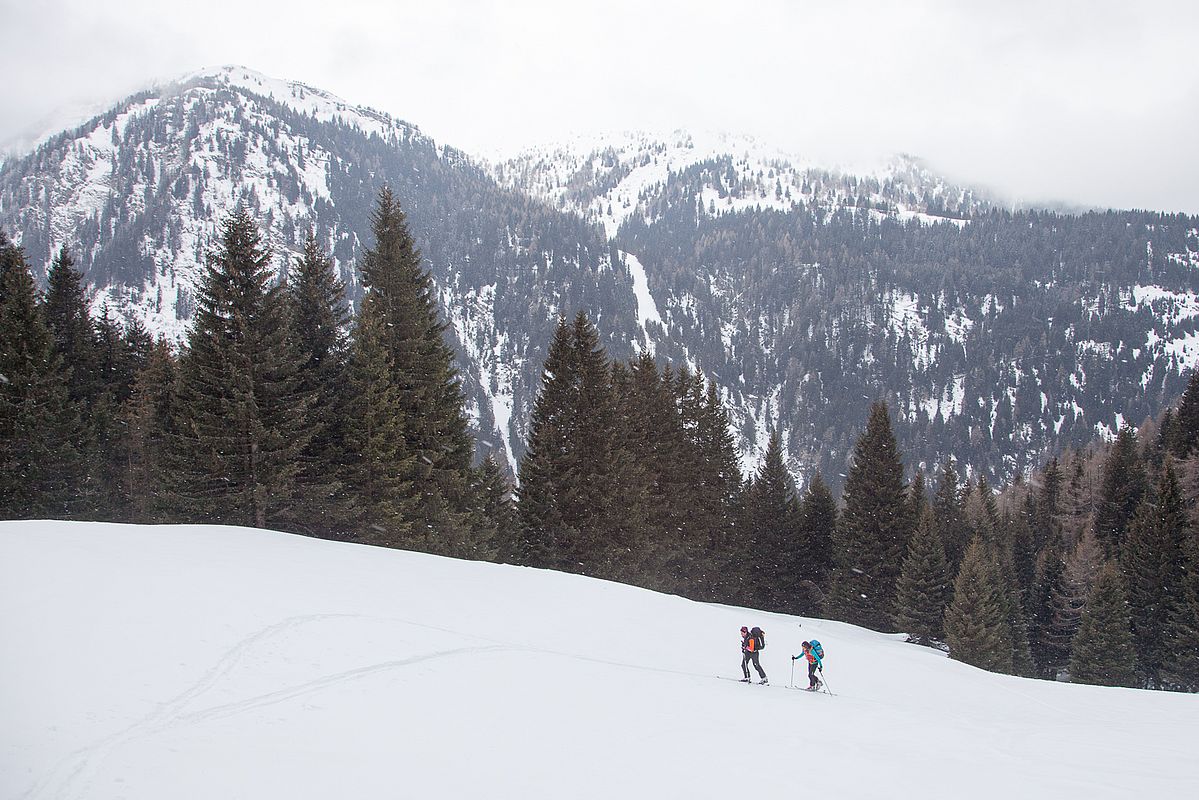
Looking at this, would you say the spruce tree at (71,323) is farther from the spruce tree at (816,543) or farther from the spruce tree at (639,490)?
the spruce tree at (816,543)

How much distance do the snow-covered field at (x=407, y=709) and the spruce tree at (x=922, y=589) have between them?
22417 millimetres

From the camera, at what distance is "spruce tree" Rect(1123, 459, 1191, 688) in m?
40.8

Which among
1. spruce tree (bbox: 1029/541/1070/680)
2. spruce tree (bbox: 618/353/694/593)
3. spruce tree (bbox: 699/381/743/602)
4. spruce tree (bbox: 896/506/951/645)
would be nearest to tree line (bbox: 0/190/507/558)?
spruce tree (bbox: 618/353/694/593)

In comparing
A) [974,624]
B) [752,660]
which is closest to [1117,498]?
[974,624]

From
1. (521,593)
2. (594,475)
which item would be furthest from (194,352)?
(594,475)

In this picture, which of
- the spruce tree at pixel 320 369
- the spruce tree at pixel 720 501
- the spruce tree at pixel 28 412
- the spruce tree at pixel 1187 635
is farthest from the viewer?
the spruce tree at pixel 720 501

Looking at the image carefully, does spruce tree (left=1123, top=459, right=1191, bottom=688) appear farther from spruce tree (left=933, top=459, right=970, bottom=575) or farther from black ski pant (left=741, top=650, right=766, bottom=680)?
black ski pant (left=741, top=650, right=766, bottom=680)

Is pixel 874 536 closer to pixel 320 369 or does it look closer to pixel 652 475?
pixel 652 475

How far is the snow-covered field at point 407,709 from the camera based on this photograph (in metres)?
7.10

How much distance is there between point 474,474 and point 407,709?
22.1 m

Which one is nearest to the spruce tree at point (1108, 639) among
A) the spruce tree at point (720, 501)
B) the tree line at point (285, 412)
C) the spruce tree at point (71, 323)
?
the spruce tree at point (720, 501)

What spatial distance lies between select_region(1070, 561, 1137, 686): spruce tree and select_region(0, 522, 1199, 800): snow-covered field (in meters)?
26.8

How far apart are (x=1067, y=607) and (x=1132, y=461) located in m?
18.0

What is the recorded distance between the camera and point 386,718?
884 centimetres
